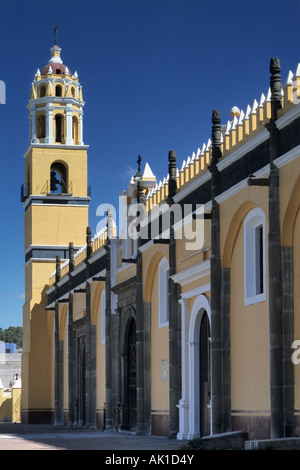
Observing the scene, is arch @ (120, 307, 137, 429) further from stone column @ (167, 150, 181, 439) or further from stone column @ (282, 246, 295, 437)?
Result: stone column @ (282, 246, 295, 437)

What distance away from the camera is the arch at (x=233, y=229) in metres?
16.9

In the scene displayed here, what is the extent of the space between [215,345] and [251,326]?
1.39 meters

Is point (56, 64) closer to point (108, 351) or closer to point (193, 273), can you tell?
point (108, 351)

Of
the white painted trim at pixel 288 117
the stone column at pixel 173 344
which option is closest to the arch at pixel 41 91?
the stone column at pixel 173 344

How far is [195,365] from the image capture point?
19.6m

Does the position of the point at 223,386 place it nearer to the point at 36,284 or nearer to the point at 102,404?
the point at 102,404

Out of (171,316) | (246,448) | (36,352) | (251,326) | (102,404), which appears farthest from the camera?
(36,352)

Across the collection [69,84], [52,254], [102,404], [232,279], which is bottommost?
[102,404]

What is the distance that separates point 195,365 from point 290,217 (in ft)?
18.3

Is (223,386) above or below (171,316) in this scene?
below

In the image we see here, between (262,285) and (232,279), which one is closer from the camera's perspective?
(262,285)

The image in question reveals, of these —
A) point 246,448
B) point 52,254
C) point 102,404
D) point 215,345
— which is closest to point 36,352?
point 52,254

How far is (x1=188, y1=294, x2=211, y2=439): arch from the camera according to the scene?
1925 centimetres

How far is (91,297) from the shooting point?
29.6 m
